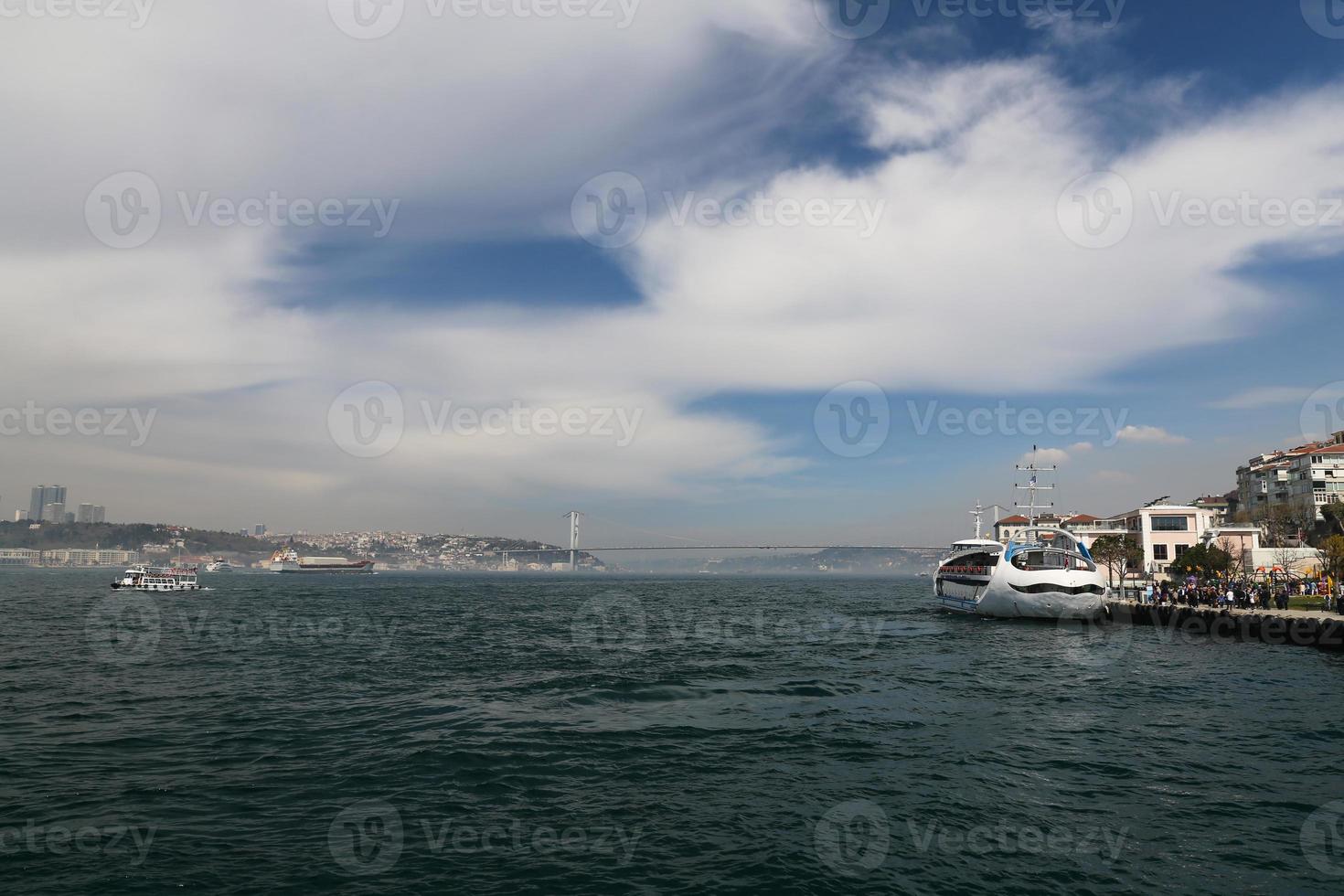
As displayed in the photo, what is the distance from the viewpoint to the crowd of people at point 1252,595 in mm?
46544

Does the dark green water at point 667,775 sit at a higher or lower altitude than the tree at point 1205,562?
lower

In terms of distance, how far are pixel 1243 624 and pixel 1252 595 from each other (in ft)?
38.8

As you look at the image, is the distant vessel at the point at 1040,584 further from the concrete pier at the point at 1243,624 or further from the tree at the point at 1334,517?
the tree at the point at 1334,517

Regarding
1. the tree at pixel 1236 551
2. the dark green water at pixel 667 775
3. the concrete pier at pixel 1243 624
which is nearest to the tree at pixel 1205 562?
the tree at pixel 1236 551

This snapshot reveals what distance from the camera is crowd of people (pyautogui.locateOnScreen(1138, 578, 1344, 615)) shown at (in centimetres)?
4654

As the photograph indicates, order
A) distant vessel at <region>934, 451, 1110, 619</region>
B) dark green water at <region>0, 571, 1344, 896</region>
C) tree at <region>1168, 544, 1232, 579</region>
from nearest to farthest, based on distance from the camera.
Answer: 1. dark green water at <region>0, 571, 1344, 896</region>
2. distant vessel at <region>934, 451, 1110, 619</region>
3. tree at <region>1168, 544, 1232, 579</region>

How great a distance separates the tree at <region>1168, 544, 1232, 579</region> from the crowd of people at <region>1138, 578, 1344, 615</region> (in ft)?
35.7

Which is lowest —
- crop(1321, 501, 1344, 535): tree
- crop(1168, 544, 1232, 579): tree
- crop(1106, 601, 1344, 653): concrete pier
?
crop(1106, 601, 1344, 653): concrete pier

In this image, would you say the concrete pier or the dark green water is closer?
the dark green water

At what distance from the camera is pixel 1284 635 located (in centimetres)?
3991

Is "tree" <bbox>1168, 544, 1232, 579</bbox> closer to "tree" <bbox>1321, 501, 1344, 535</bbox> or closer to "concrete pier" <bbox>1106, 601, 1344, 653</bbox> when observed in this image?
"tree" <bbox>1321, 501, 1344, 535</bbox>

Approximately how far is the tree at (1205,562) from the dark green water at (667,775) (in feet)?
153

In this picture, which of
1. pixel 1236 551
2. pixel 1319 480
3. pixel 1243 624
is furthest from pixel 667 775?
pixel 1319 480

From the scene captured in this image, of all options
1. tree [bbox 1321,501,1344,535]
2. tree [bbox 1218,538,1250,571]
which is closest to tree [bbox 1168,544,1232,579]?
tree [bbox 1218,538,1250,571]
